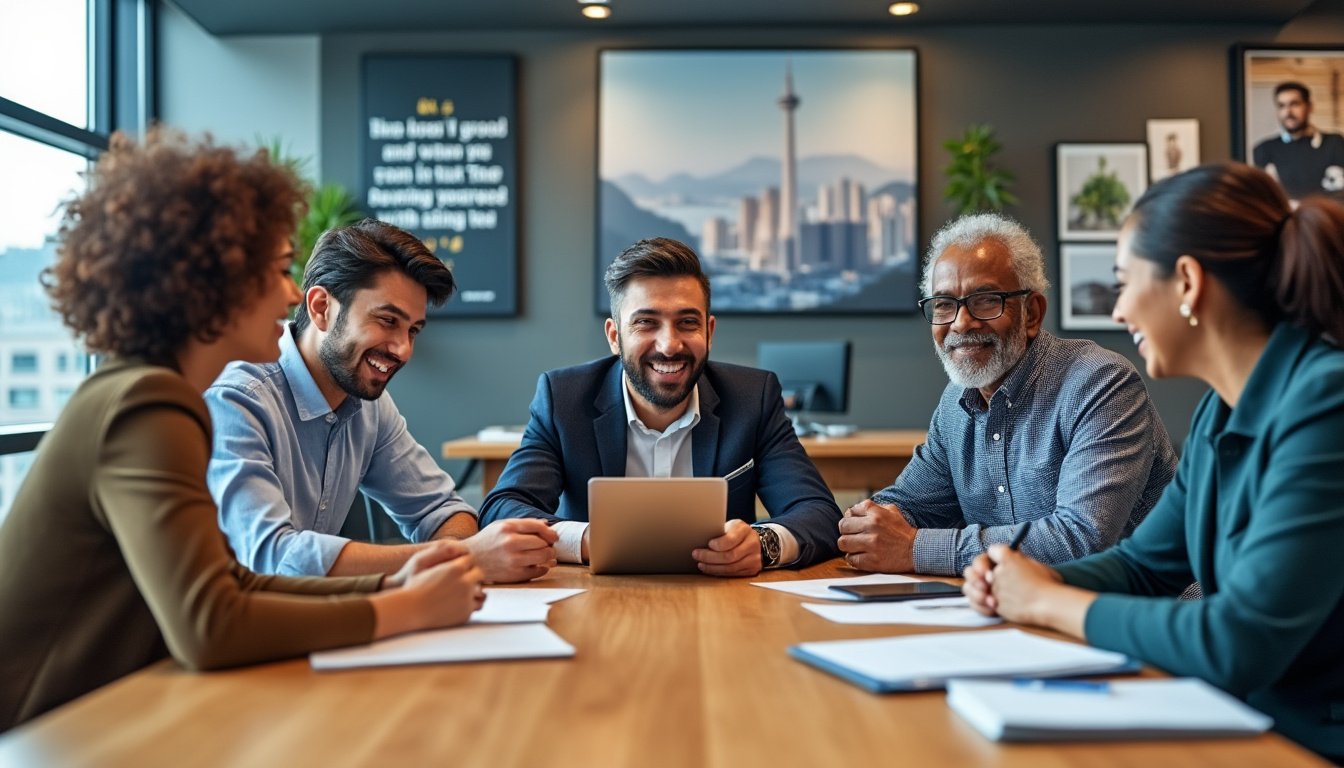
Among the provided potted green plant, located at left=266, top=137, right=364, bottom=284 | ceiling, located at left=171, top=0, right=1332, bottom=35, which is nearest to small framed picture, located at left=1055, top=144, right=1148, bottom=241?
ceiling, located at left=171, top=0, right=1332, bottom=35

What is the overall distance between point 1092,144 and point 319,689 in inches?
213

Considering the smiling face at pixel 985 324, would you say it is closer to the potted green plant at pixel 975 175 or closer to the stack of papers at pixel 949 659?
the stack of papers at pixel 949 659

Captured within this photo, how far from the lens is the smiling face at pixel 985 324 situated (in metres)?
2.26

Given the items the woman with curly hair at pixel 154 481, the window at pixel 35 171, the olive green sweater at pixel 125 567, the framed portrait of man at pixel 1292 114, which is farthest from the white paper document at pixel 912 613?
the framed portrait of man at pixel 1292 114

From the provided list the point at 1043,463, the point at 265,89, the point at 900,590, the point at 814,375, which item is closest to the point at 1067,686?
the point at 900,590

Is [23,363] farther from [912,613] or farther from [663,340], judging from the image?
[912,613]

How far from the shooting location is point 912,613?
153cm

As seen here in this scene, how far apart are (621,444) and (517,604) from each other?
0.92 metres

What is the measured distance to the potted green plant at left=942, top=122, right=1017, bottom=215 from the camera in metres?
5.45

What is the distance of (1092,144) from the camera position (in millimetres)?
5672

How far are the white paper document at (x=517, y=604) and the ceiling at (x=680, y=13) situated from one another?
4.09 meters

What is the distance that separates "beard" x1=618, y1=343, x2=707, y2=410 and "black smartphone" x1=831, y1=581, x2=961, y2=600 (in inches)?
31.5

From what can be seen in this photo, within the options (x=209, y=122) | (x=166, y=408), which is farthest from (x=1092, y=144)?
(x=166, y=408)

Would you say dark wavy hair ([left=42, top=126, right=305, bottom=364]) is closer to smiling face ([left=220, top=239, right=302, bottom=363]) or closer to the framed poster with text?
smiling face ([left=220, top=239, right=302, bottom=363])
